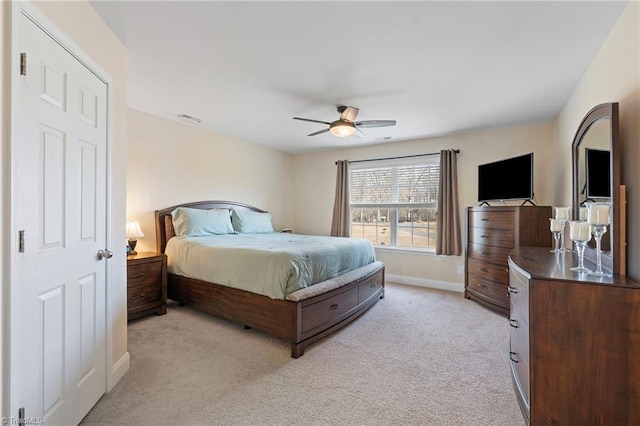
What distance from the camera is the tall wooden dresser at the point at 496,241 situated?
323 centimetres

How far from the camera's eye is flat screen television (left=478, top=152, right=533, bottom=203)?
344 cm

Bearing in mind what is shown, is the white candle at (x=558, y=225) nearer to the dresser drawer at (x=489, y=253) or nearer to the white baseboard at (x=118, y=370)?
the dresser drawer at (x=489, y=253)

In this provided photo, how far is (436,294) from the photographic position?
13.9 feet

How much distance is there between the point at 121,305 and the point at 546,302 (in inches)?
104

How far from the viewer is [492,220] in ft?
11.8

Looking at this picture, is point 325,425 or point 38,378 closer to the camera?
point 38,378

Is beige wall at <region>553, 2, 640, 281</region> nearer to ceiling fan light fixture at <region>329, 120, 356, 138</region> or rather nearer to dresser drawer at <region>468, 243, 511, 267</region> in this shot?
dresser drawer at <region>468, 243, 511, 267</region>

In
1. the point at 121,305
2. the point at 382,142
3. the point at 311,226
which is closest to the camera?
the point at 121,305

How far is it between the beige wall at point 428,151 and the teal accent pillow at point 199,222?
209 centimetres

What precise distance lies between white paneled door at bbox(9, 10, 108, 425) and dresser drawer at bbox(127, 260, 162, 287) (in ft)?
4.26

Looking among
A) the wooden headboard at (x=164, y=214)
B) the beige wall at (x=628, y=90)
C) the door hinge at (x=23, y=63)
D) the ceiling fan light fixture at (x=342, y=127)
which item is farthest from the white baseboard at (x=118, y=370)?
the beige wall at (x=628, y=90)

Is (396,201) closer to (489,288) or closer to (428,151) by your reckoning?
(428,151)

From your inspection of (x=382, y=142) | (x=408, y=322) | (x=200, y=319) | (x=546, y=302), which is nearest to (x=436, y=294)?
(x=408, y=322)

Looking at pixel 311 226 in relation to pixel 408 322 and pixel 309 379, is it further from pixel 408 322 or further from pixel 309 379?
pixel 309 379
